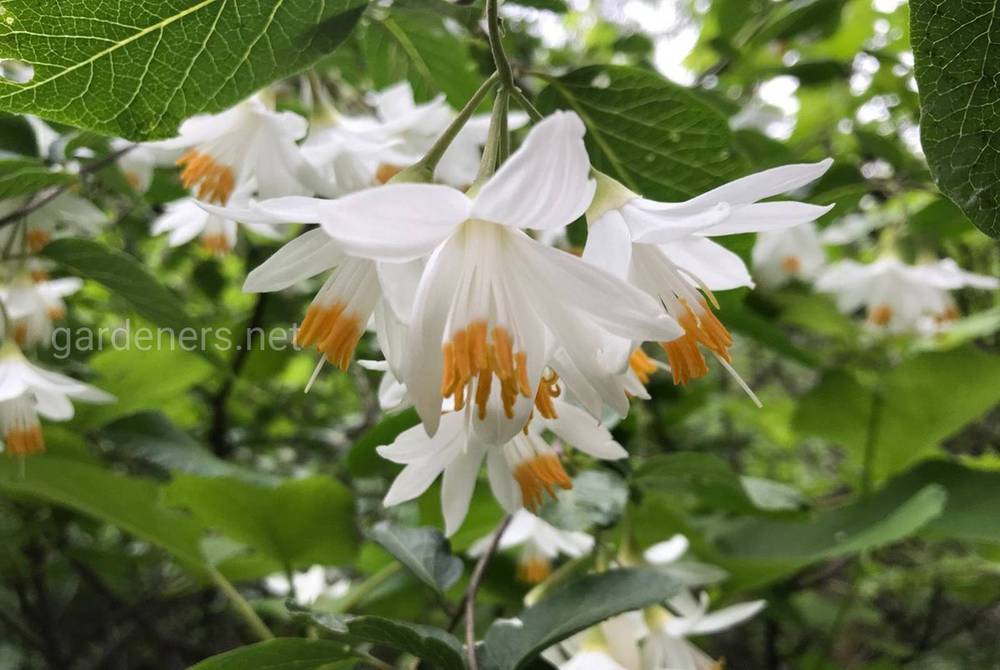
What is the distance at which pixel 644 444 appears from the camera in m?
2.45

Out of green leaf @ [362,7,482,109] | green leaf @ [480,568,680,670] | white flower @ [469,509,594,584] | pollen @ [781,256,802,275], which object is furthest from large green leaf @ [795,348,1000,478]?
green leaf @ [362,7,482,109]

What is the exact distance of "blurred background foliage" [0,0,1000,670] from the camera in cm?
122

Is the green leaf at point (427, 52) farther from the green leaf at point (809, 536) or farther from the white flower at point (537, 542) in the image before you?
the green leaf at point (809, 536)

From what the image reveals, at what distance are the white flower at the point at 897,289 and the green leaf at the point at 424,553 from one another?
1.32m

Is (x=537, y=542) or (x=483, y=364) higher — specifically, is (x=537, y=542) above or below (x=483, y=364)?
below

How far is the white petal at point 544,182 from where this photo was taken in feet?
1.51

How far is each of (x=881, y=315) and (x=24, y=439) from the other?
1.76m

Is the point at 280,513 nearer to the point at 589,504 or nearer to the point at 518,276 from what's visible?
the point at 589,504

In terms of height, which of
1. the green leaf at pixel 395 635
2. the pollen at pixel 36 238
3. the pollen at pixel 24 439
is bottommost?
the pollen at pixel 24 439

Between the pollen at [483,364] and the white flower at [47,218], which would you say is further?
the white flower at [47,218]

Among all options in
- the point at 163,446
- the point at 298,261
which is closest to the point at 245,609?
the point at 163,446

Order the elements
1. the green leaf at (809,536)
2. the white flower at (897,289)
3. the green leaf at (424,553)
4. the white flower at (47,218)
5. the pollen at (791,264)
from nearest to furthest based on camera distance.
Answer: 1. the green leaf at (424,553)
2. the white flower at (47,218)
3. the green leaf at (809,536)
4. the white flower at (897,289)
5. the pollen at (791,264)

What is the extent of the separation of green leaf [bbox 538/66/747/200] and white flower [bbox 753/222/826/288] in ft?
4.35

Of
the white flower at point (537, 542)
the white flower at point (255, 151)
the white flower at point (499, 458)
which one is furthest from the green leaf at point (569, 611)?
the white flower at point (255, 151)
